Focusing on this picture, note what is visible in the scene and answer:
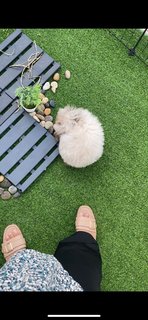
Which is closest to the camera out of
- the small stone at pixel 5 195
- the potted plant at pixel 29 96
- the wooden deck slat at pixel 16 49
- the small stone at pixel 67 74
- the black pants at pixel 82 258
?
the black pants at pixel 82 258

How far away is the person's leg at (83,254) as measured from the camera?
110 inches

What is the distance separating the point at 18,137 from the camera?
3.22 metres

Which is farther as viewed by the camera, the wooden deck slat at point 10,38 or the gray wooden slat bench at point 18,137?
the wooden deck slat at point 10,38

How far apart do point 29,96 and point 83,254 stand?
1230 millimetres

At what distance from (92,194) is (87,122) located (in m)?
0.62

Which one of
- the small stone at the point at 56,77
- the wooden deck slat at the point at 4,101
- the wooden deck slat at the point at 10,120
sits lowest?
the small stone at the point at 56,77

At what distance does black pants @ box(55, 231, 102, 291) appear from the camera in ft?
9.17

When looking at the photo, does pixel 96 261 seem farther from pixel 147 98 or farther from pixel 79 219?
pixel 147 98

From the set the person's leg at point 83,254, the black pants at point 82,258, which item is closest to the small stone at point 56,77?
the person's leg at point 83,254

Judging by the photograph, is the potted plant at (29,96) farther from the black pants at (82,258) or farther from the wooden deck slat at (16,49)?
the black pants at (82,258)

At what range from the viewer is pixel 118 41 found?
353 cm

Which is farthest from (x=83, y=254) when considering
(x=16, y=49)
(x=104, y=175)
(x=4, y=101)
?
(x=16, y=49)

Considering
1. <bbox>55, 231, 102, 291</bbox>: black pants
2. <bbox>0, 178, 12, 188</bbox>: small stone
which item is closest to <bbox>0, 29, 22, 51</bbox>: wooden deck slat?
<bbox>0, 178, 12, 188</bbox>: small stone
